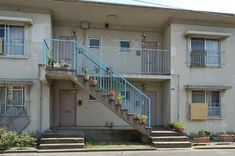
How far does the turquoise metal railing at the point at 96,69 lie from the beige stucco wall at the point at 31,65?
65cm

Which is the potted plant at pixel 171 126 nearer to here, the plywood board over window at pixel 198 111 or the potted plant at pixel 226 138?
the plywood board over window at pixel 198 111

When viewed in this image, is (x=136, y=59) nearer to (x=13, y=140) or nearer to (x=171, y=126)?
(x=171, y=126)

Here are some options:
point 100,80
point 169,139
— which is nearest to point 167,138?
point 169,139

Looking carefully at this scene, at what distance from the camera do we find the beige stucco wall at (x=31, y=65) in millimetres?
14211

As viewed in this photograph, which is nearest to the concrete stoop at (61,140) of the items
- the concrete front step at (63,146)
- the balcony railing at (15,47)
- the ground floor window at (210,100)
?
the concrete front step at (63,146)

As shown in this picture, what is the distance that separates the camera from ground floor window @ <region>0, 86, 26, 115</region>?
14.2 metres

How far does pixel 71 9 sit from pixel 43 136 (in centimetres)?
642

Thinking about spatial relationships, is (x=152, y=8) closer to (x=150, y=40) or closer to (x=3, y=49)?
(x=150, y=40)

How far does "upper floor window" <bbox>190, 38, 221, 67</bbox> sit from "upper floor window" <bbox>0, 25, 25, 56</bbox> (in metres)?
9.12

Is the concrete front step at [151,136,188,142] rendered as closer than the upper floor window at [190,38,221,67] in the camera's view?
Yes

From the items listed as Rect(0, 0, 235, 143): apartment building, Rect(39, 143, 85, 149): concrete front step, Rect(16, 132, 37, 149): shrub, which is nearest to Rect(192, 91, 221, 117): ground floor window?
Rect(0, 0, 235, 143): apartment building

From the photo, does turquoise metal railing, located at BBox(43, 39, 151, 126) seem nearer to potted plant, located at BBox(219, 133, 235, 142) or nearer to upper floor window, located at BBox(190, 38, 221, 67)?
upper floor window, located at BBox(190, 38, 221, 67)

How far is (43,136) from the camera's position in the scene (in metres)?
13.2

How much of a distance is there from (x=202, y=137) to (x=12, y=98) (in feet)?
31.6
